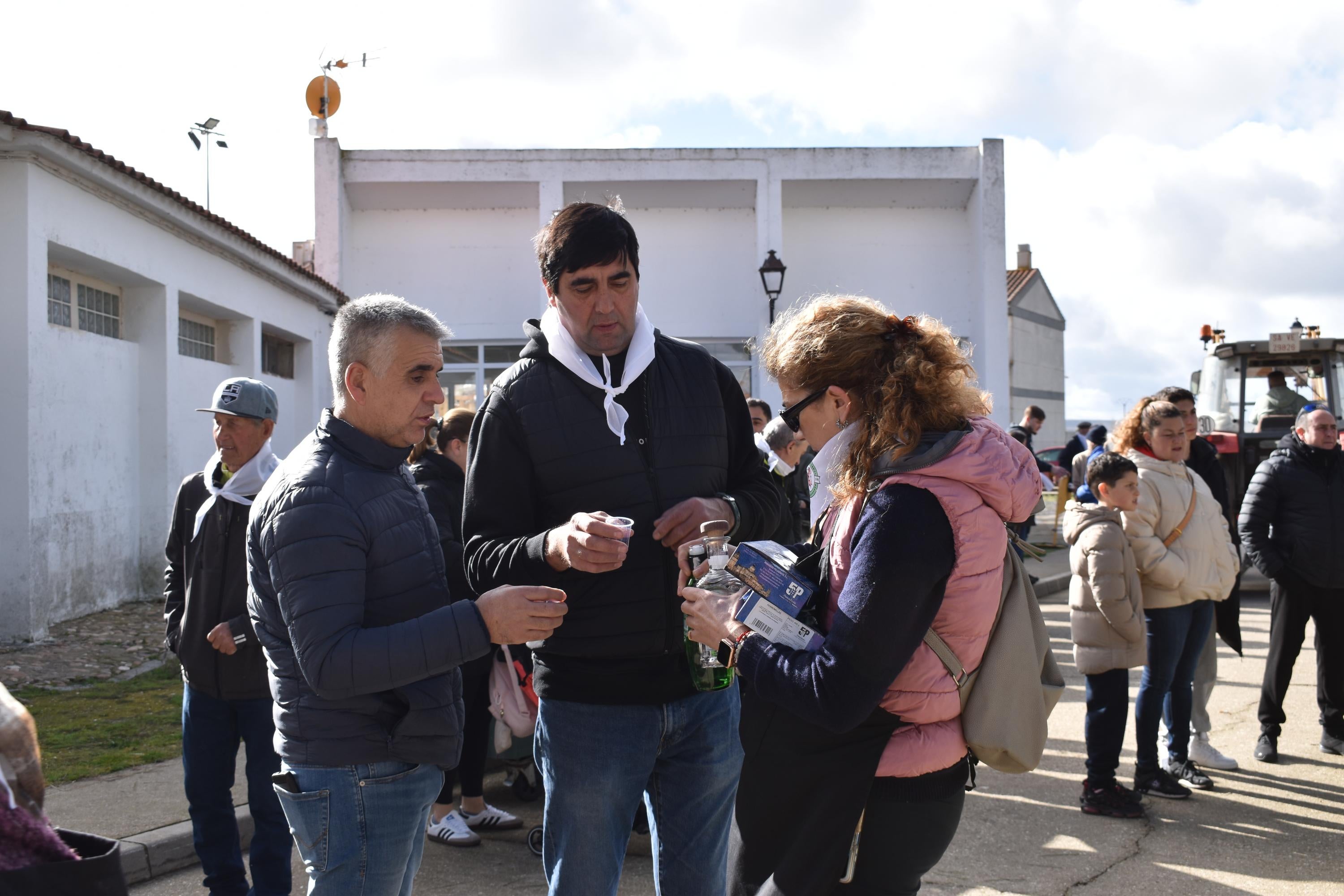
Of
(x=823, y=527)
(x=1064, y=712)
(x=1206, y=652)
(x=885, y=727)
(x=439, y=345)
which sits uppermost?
(x=439, y=345)

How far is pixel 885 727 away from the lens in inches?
87.7

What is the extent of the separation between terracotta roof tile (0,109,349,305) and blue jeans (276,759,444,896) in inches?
288

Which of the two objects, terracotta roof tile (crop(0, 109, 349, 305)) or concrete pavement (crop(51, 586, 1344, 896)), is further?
terracotta roof tile (crop(0, 109, 349, 305))

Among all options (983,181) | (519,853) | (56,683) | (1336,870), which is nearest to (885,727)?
(519,853)

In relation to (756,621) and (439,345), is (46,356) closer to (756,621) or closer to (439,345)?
(439,345)

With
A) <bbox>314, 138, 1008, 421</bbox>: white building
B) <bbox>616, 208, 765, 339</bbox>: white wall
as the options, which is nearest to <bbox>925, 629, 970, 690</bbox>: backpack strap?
<bbox>314, 138, 1008, 421</bbox>: white building

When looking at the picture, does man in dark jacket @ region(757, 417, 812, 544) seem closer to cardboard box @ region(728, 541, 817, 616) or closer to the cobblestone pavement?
cardboard box @ region(728, 541, 817, 616)

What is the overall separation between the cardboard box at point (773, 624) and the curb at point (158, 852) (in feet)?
10.6

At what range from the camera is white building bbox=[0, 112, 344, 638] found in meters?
8.74

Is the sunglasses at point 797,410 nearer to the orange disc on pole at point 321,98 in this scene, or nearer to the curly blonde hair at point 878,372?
the curly blonde hair at point 878,372

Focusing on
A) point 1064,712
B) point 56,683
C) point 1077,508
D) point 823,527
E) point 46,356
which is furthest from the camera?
point 46,356

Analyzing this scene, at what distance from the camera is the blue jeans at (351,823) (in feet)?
7.44

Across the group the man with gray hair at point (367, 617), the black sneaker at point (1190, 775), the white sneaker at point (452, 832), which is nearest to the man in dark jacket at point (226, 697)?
the white sneaker at point (452, 832)

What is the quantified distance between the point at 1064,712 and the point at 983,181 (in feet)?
48.2
